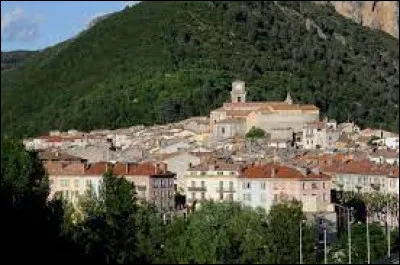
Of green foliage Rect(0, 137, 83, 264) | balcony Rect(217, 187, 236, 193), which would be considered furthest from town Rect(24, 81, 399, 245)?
green foliage Rect(0, 137, 83, 264)

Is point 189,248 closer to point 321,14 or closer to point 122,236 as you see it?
point 122,236

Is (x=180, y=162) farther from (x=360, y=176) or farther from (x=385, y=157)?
(x=385, y=157)

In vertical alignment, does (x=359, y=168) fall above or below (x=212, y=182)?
above

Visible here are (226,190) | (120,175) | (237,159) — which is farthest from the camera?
(237,159)

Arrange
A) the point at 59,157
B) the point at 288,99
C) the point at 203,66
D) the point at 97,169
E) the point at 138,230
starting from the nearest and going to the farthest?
the point at 138,230
the point at 97,169
the point at 59,157
the point at 288,99
the point at 203,66

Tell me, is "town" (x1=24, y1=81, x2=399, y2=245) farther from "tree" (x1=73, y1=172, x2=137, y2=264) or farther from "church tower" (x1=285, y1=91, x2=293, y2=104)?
"tree" (x1=73, y1=172, x2=137, y2=264)

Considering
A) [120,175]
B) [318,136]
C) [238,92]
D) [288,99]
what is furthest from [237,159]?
[238,92]
